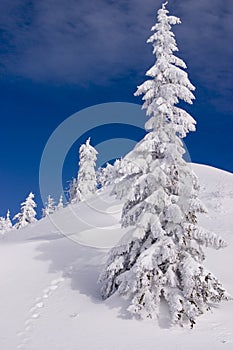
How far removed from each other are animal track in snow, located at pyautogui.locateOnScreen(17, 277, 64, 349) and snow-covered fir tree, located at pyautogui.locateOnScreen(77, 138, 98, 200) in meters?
38.6

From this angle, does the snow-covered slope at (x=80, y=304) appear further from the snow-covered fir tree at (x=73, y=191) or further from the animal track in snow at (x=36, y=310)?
the snow-covered fir tree at (x=73, y=191)

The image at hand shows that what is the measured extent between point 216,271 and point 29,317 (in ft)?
33.3

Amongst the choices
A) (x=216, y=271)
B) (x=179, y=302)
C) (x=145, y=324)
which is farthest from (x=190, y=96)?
(x=216, y=271)

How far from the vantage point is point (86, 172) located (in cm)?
5716

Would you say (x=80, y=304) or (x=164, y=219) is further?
(x=80, y=304)

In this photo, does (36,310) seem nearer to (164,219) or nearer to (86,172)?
(164,219)

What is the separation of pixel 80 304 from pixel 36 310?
6.18 ft

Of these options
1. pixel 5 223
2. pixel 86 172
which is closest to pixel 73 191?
pixel 86 172

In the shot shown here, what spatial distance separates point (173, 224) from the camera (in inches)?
541

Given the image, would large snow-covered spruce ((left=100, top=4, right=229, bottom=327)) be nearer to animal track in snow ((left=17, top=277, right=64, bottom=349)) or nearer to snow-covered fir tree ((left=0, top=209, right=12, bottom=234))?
animal track in snow ((left=17, top=277, right=64, bottom=349))

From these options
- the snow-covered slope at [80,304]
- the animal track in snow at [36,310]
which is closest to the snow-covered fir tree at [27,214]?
the snow-covered slope at [80,304]

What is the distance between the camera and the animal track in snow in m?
12.7

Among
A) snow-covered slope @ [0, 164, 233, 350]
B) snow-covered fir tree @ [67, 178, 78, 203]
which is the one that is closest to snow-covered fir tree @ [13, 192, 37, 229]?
snow-covered fir tree @ [67, 178, 78, 203]

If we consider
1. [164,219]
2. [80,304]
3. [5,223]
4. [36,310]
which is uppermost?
[5,223]
